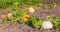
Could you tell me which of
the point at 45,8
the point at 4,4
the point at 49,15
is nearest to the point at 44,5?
the point at 45,8

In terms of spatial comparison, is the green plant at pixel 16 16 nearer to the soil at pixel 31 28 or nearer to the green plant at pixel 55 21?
the soil at pixel 31 28

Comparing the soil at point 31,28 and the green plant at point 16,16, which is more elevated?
the green plant at point 16,16

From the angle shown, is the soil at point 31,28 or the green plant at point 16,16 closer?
the soil at point 31,28

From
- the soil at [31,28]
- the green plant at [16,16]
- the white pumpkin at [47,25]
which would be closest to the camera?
the white pumpkin at [47,25]

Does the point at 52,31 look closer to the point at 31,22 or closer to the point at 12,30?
the point at 31,22

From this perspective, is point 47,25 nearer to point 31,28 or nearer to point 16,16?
point 31,28

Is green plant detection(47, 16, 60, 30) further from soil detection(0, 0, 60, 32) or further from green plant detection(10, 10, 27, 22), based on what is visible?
green plant detection(10, 10, 27, 22)

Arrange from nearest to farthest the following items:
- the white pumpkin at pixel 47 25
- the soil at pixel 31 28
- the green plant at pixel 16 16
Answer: the white pumpkin at pixel 47 25, the soil at pixel 31 28, the green plant at pixel 16 16

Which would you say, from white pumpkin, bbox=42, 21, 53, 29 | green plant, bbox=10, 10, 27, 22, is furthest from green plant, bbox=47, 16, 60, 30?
green plant, bbox=10, 10, 27, 22

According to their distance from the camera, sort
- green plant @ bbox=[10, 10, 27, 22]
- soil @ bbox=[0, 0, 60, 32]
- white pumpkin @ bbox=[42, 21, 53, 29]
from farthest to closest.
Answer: green plant @ bbox=[10, 10, 27, 22]
soil @ bbox=[0, 0, 60, 32]
white pumpkin @ bbox=[42, 21, 53, 29]

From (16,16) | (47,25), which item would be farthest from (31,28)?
(16,16)

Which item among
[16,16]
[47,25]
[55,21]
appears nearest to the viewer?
[47,25]

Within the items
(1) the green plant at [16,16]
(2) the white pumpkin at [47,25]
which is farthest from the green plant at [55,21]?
(1) the green plant at [16,16]
